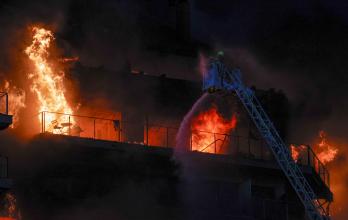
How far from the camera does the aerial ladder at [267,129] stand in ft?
151

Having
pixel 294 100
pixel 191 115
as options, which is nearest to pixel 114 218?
pixel 191 115

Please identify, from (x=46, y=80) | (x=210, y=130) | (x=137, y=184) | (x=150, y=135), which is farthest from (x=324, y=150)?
(x=46, y=80)

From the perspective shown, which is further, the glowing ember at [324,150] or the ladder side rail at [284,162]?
the glowing ember at [324,150]

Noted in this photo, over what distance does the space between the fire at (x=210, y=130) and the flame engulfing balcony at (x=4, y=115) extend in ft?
29.9

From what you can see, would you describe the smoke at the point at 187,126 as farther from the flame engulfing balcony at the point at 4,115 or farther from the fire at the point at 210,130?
the flame engulfing balcony at the point at 4,115

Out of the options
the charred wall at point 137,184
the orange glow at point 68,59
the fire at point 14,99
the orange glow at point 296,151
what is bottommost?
the charred wall at point 137,184

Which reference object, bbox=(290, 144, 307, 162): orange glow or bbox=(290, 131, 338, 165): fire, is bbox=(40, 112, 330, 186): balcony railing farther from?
bbox=(290, 131, 338, 165): fire

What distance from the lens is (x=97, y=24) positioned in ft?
148

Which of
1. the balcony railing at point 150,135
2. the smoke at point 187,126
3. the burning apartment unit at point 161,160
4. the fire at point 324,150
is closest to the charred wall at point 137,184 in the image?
the burning apartment unit at point 161,160

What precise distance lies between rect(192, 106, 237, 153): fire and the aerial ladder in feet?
4.25

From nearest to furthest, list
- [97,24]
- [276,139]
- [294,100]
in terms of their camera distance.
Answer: [97,24] → [276,139] → [294,100]

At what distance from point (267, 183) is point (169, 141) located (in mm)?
4787

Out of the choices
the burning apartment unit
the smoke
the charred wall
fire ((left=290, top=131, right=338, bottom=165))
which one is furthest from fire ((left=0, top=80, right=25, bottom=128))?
fire ((left=290, top=131, right=338, bottom=165))

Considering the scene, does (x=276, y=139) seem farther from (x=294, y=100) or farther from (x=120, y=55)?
(x=120, y=55)
